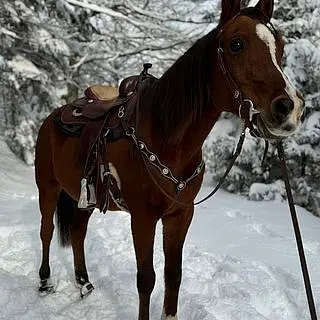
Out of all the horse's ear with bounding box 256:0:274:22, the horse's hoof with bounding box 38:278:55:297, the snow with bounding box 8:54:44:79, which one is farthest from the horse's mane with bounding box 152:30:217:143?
the snow with bounding box 8:54:44:79

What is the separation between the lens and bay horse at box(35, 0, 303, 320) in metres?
1.92

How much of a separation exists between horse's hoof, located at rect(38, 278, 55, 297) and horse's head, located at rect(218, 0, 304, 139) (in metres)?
2.39

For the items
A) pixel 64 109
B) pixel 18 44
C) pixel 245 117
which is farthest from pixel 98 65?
pixel 245 117

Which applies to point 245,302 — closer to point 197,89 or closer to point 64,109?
point 197,89

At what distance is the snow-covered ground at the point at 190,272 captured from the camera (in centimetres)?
329

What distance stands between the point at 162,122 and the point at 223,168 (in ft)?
22.3

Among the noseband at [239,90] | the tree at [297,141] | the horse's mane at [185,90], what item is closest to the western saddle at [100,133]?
the horse's mane at [185,90]

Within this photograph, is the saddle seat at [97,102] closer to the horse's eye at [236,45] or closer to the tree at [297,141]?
the horse's eye at [236,45]

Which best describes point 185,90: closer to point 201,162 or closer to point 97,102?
point 201,162

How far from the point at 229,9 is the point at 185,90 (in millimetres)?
453

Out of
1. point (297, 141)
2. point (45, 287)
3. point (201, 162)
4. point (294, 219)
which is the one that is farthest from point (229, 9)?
point (297, 141)

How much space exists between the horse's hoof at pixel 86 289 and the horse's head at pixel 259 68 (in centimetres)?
219

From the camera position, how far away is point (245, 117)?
6.65 feet

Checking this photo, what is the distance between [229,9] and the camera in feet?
6.92
